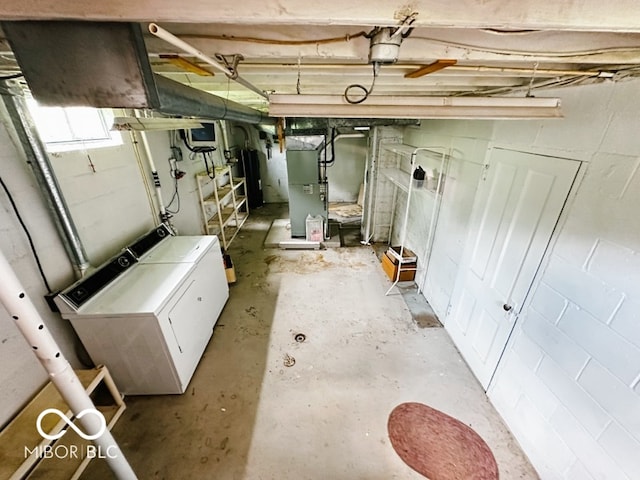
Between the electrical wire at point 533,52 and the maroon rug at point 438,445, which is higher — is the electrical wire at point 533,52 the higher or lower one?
the higher one

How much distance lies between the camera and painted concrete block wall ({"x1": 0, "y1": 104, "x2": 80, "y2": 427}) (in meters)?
1.62

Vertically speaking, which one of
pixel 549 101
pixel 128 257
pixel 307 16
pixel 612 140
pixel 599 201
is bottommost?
pixel 128 257

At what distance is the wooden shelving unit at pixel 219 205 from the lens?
4.40m

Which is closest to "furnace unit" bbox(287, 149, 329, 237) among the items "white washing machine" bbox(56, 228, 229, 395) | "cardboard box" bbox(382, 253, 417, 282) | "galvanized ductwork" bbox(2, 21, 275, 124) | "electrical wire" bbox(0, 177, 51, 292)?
"cardboard box" bbox(382, 253, 417, 282)

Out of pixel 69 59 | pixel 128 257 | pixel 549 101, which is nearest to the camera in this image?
pixel 69 59

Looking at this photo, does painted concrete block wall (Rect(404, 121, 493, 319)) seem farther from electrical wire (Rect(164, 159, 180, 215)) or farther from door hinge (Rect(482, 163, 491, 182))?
electrical wire (Rect(164, 159, 180, 215))

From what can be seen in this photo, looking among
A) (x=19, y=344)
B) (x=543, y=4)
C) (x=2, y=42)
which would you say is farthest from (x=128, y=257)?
(x=543, y=4)

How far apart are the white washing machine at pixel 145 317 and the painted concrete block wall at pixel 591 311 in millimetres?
2797

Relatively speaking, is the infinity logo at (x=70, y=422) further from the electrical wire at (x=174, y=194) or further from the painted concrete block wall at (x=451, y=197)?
the painted concrete block wall at (x=451, y=197)

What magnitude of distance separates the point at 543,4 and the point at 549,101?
110 centimetres

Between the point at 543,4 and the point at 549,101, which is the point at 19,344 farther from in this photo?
the point at 549,101

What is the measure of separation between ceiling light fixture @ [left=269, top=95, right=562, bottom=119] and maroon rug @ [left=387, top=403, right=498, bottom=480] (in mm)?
2308

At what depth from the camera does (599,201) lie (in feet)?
4.67

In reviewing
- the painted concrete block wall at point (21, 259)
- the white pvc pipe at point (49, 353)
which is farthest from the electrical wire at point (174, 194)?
the white pvc pipe at point (49, 353)
